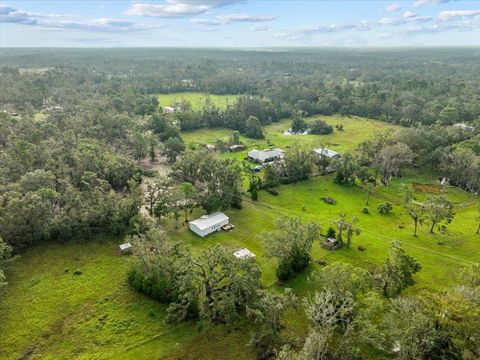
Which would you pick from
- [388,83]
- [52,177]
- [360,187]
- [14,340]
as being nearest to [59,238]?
[52,177]

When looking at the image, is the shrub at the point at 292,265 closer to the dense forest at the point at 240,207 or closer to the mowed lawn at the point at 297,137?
the dense forest at the point at 240,207

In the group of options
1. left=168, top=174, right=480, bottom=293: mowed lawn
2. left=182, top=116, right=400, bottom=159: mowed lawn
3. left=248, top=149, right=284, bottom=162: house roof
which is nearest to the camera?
left=168, top=174, right=480, bottom=293: mowed lawn

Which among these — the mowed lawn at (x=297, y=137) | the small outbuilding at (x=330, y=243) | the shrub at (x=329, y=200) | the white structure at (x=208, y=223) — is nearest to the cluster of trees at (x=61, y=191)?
the white structure at (x=208, y=223)

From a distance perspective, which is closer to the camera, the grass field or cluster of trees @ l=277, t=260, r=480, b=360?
cluster of trees @ l=277, t=260, r=480, b=360

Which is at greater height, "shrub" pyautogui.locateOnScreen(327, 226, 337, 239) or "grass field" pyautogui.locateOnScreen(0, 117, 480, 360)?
"shrub" pyautogui.locateOnScreen(327, 226, 337, 239)

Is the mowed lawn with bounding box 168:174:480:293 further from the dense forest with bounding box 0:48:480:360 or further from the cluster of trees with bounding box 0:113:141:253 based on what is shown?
the cluster of trees with bounding box 0:113:141:253

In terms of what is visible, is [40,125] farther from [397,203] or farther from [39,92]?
[397,203]

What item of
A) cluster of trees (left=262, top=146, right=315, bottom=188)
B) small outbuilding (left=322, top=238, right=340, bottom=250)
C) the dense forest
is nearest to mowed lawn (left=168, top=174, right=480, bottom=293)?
small outbuilding (left=322, top=238, right=340, bottom=250)
